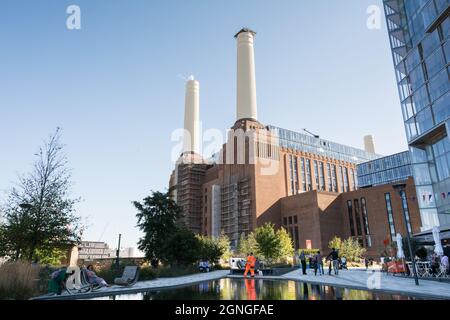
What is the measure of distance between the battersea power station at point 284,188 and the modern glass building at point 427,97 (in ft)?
75.3

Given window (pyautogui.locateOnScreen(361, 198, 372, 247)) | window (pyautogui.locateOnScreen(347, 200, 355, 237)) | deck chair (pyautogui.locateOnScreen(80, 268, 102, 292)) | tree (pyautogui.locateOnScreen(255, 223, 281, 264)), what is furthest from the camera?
window (pyautogui.locateOnScreen(347, 200, 355, 237))

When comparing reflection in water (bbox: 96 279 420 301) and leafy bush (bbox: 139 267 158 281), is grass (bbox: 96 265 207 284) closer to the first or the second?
leafy bush (bbox: 139 267 158 281)

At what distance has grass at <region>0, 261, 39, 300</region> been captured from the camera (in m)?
10.9

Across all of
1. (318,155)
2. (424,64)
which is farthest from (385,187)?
(424,64)

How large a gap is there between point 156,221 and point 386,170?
77.8 m

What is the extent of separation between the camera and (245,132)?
273ft

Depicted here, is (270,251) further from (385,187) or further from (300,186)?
(300,186)

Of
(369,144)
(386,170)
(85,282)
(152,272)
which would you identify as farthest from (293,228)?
(369,144)

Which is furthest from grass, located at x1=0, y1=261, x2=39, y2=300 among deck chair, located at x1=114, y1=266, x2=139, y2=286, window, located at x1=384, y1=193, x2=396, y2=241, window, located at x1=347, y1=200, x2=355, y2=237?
window, located at x1=347, y1=200, x2=355, y2=237

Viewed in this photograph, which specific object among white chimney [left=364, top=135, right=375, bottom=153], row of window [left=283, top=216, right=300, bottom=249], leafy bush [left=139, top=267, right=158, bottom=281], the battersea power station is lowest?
leafy bush [left=139, top=267, right=158, bottom=281]

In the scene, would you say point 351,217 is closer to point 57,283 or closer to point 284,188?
point 284,188

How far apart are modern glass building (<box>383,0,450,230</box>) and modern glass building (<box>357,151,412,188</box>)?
5048 centimetres

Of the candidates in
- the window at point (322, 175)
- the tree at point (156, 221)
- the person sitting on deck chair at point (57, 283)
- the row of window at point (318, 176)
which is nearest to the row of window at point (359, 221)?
the row of window at point (318, 176)

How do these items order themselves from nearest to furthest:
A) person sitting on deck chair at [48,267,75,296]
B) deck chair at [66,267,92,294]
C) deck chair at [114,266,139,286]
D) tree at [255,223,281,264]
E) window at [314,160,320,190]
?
person sitting on deck chair at [48,267,75,296]
deck chair at [66,267,92,294]
deck chair at [114,266,139,286]
tree at [255,223,281,264]
window at [314,160,320,190]
